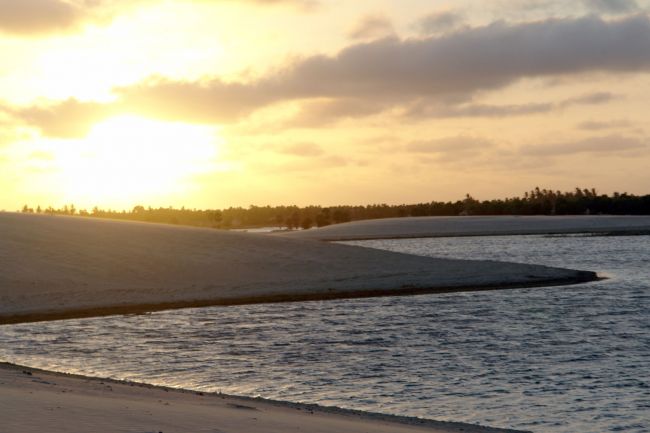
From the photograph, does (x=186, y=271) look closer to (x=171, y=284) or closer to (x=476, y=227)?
(x=171, y=284)

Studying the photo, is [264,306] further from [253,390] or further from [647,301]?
[253,390]

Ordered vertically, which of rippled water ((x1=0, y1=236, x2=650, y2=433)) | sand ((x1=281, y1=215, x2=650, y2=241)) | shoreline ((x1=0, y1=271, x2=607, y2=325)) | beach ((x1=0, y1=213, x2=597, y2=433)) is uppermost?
sand ((x1=281, y1=215, x2=650, y2=241))

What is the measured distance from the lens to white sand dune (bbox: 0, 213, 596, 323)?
39.2m

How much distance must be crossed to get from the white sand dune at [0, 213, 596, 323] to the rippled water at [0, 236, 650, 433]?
→ 3994 mm

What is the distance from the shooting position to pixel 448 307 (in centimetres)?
3666

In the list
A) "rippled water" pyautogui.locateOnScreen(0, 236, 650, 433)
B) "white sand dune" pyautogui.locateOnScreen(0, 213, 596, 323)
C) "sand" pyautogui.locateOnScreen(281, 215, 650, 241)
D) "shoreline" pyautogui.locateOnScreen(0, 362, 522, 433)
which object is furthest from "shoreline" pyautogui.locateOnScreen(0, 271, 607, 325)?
"sand" pyautogui.locateOnScreen(281, 215, 650, 241)

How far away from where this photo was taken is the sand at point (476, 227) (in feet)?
465

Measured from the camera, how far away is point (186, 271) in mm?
48812

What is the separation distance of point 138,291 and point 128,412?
28068 mm

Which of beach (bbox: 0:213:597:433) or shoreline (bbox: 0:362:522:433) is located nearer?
beach (bbox: 0:213:597:433)

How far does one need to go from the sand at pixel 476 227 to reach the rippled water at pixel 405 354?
9761cm

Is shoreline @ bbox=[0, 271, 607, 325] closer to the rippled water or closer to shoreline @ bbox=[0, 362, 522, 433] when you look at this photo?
the rippled water

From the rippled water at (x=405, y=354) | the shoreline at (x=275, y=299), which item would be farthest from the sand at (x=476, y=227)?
the rippled water at (x=405, y=354)

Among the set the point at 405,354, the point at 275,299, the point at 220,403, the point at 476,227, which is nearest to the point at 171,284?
the point at 275,299
